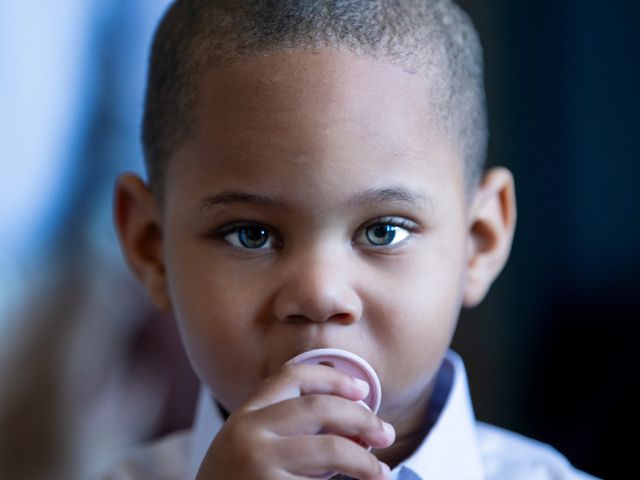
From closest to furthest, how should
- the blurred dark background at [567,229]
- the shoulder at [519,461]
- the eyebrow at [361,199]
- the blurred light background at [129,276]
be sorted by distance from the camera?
the eyebrow at [361,199] → the shoulder at [519,461] → the blurred light background at [129,276] → the blurred dark background at [567,229]

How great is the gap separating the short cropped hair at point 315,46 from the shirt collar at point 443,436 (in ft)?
0.94

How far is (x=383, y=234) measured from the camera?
3.35 ft

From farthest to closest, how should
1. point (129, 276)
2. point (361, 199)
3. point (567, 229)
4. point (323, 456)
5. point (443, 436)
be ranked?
point (567, 229), point (129, 276), point (443, 436), point (361, 199), point (323, 456)

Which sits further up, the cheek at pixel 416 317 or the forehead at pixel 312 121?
the forehead at pixel 312 121

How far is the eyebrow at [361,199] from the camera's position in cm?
97

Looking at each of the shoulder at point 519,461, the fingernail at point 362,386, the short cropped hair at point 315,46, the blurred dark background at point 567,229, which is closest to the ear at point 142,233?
the short cropped hair at point 315,46

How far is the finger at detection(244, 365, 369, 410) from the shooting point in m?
0.91

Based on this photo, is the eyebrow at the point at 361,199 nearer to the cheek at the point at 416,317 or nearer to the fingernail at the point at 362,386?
the cheek at the point at 416,317

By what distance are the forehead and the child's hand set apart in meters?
0.22

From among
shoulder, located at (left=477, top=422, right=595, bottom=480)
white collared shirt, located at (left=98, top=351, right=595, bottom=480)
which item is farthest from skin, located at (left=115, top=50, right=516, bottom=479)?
shoulder, located at (left=477, top=422, right=595, bottom=480)

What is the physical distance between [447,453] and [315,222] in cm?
39

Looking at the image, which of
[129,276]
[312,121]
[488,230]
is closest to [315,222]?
[312,121]

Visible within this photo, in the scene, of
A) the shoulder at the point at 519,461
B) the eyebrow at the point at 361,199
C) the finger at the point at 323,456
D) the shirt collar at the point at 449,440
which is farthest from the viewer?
the shoulder at the point at 519,461

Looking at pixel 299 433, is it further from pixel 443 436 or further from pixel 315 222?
pixel 443 436
